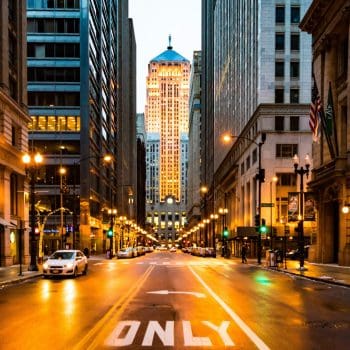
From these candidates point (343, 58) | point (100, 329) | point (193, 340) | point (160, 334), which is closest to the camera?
point (193, 340)

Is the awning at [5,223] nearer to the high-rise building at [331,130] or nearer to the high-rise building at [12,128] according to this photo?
the high-rise building at [12,128]

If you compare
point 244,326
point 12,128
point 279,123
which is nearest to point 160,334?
point 244,326

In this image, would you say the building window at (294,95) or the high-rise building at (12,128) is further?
the building window at (294,95)

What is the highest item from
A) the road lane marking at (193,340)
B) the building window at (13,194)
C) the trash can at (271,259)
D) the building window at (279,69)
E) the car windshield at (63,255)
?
the building window at (279,69)

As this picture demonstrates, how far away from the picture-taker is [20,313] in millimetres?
15812

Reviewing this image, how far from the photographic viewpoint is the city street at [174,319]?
36.4 feet

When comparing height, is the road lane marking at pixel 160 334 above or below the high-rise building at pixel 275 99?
below

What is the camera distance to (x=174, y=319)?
14289 mm

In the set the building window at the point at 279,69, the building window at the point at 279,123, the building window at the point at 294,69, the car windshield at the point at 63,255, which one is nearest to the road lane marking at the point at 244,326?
the car windshield at the point at 63,255

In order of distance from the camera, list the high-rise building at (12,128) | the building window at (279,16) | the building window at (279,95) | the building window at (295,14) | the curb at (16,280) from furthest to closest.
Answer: the building window at (295,14)
the building window at (279,16)
the building window at (279,95)
the high-rise building at (12,128)
the curb at (16,280)

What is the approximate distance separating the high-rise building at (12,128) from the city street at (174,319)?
22.3 m

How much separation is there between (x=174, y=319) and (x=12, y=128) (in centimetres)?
3644

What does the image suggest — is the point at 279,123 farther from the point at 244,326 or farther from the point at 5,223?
the point at 244,326

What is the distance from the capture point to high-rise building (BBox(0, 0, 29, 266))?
4425 cm
